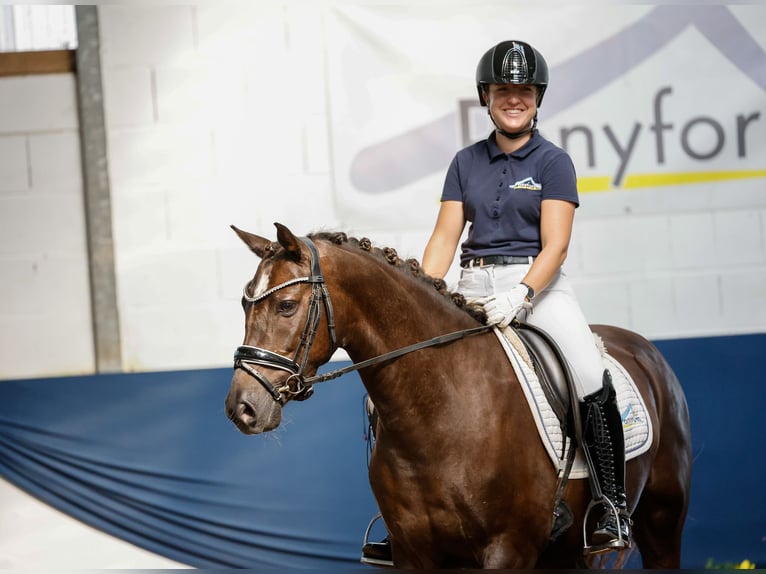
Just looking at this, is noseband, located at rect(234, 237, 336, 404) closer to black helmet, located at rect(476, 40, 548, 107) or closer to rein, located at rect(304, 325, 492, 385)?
rein, located at rect(304, 325, 492, 385)

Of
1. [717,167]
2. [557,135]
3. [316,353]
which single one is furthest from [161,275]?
[717,167]

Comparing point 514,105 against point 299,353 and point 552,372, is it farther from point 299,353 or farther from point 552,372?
point 299,353

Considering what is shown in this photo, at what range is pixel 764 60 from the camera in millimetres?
4156

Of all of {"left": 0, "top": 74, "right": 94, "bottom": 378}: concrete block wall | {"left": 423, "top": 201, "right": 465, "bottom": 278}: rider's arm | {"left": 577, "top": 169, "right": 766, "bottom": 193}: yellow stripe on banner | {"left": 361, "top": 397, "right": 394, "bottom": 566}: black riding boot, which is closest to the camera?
{"left": 361, "top": 397, "right": 394, "bottom": 566}: black riding boot

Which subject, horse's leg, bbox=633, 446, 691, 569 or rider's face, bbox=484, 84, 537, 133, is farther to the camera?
horse's leg, bbox=633, 446, 691, 569

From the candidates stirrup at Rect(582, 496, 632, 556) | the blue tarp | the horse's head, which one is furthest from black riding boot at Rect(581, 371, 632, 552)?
the blue tarp

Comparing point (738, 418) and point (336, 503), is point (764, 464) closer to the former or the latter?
point (738, 418)

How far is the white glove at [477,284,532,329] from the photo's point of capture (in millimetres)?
2277

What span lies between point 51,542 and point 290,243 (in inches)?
105

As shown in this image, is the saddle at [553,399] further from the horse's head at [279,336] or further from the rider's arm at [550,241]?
the horse's head at [279,336]

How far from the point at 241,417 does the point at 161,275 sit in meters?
2.30

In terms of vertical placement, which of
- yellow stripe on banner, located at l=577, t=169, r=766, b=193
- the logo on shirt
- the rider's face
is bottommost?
the logo on shirt

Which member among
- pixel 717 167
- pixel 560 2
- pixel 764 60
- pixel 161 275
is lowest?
pixel 161 275

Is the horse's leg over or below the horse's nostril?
below
